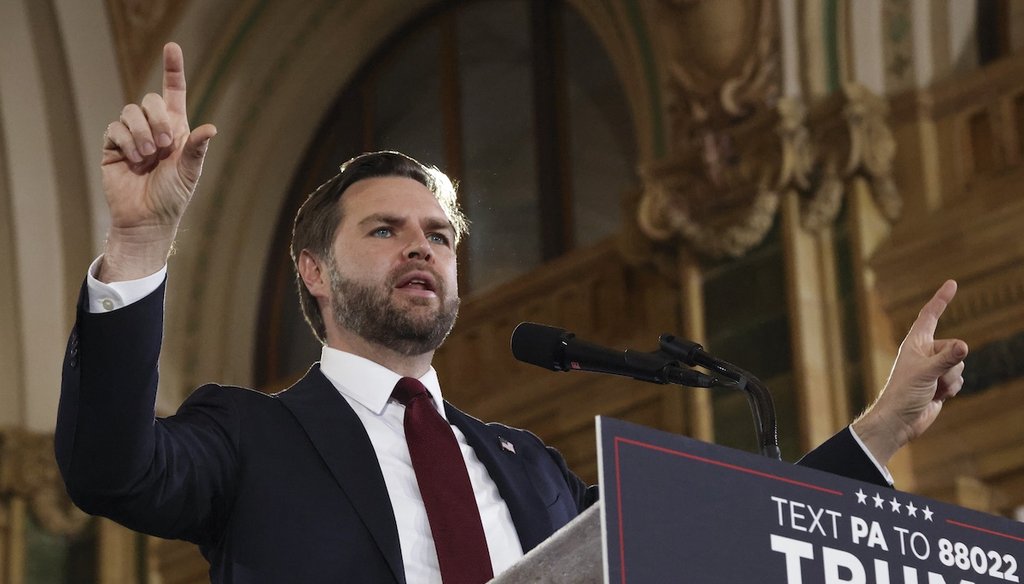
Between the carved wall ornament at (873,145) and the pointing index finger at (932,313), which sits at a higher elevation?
the carved wall ornament at (873,145)

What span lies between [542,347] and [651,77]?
476 centimetres

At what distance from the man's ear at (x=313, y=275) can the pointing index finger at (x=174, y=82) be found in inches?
23.1

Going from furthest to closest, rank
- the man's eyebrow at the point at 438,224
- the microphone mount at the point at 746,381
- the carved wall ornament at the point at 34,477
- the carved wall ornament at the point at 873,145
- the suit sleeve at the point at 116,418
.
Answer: the carved wall ornament at the point at 34,477 < the carved wall ornament at the point at 873,145 < the man's eyebrow at the point at 438,224 < the microphone mount at the point at 746,381 < the suit sleeve at the point at 116,418

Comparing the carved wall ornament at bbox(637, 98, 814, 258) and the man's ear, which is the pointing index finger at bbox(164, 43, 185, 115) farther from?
the carved wall ornament at bbox(637, 98, 814, 258)

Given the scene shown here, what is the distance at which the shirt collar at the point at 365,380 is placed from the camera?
255 centimetres

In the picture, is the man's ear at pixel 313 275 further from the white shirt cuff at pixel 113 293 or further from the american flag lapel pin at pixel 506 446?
the white shirt cuff at pixel 113 293

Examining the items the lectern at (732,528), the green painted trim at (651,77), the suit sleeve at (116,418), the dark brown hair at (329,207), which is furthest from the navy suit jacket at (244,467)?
the green painted trim at (651,77)

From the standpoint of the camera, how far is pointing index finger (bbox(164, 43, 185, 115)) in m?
2.20

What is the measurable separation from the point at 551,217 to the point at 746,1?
6.10ft

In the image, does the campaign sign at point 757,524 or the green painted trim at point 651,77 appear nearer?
the campaign sign at point 757,524

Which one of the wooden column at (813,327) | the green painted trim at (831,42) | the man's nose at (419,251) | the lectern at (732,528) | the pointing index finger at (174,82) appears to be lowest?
the lectern at (732,528)

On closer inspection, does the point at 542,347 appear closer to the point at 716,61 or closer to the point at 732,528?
the point at 732,528

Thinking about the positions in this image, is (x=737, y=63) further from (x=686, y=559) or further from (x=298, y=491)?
(x=686, y=559)

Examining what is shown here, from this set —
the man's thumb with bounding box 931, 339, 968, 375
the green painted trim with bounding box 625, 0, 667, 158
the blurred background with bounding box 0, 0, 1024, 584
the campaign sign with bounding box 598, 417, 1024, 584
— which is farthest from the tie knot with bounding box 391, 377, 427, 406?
the green painted trim with bounding box 625, 0, 667, 158
